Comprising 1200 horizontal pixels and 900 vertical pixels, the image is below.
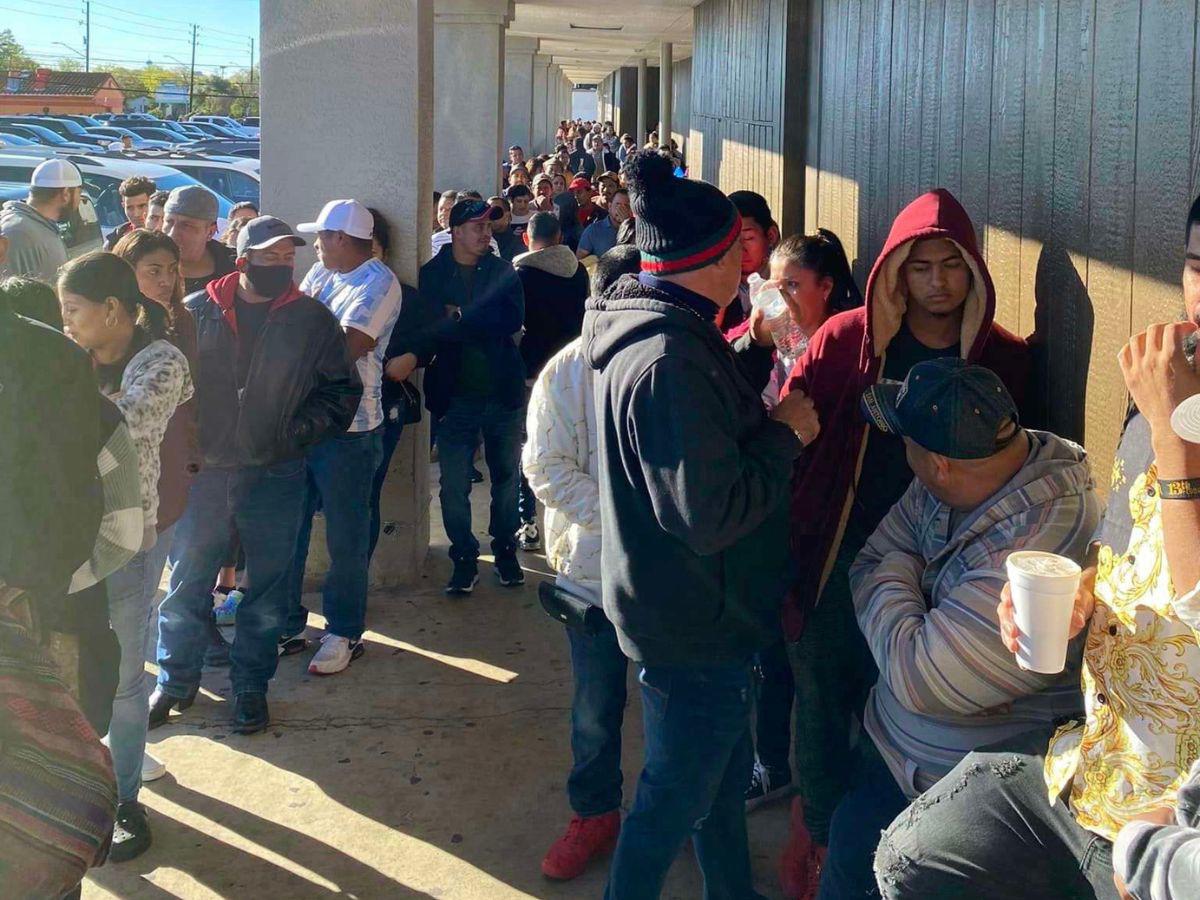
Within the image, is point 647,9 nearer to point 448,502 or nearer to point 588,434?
point 448,502

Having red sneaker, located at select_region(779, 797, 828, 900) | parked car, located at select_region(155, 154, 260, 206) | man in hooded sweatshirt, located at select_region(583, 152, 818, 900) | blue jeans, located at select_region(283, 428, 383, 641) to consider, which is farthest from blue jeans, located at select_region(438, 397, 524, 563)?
parked car, located at select_region(155, 154, 260, 206)

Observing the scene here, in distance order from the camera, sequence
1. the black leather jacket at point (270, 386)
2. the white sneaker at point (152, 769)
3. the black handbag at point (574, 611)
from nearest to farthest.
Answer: the black handbag at point (574, 611), the white sneaker at point (152, 769), the black leather jacket at point (270, 386)

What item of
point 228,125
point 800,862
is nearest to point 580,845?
point 800,862

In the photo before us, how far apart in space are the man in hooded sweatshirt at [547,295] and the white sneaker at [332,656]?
1981 millimetres

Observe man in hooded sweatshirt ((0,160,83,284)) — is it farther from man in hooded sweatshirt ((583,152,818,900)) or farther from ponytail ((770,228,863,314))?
man in hooded sweatshirt ((583,152,818,900))

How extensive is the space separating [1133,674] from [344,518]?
11.9 ft

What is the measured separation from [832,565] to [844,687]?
0.35 metres

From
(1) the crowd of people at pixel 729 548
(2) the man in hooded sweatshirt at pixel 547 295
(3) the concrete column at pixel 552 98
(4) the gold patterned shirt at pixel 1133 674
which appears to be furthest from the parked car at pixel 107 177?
(3) the concrete column at pixel 552 98

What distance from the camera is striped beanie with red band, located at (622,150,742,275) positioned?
2.73m

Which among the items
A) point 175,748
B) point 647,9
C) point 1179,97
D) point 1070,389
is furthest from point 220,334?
point 647,9

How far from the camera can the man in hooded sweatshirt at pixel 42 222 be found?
643 cm

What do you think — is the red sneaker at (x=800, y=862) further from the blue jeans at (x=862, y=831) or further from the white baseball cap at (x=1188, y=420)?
the white baseball cap at (x=1188, y=420)

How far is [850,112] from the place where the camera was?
19.2 ft

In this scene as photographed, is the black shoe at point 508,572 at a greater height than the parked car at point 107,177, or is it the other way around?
the parked car at point 107,177
